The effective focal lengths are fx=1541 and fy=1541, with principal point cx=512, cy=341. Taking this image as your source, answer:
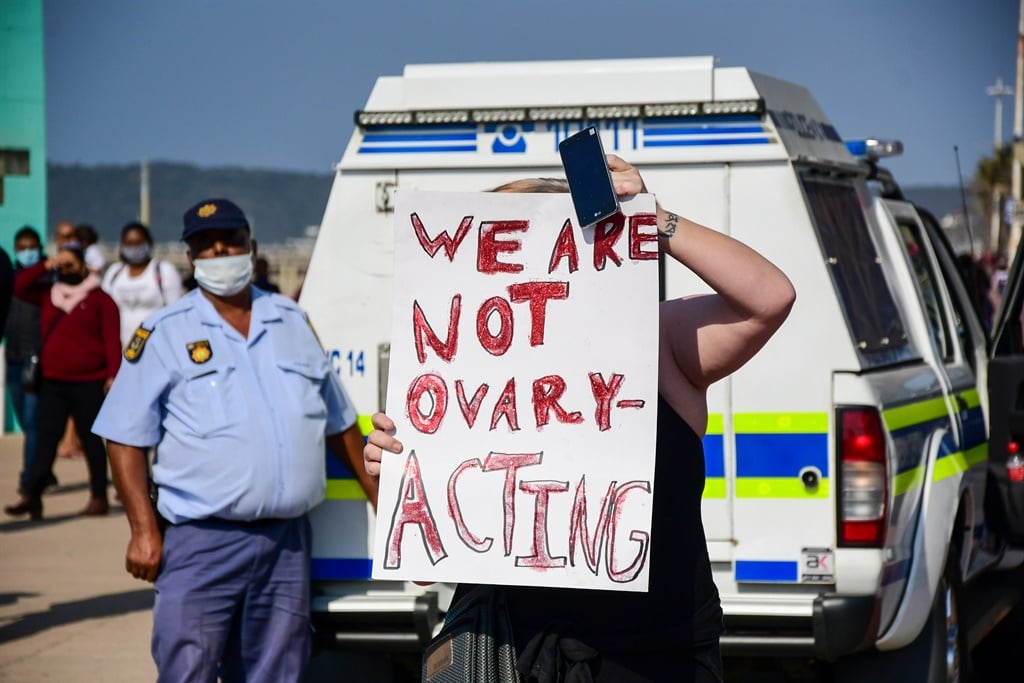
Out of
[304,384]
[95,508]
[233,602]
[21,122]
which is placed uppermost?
[21,122]

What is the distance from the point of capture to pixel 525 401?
125 inches

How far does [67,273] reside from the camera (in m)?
11.2

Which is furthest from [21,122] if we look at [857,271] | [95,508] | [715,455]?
[715,455]

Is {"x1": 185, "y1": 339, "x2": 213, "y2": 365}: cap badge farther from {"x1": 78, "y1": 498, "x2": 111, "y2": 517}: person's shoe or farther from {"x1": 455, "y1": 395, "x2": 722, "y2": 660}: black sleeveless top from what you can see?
{"x1": 78, "y1": 498, "x2": 111, "y2": 517}: person's shoe

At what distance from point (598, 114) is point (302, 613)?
2006mm

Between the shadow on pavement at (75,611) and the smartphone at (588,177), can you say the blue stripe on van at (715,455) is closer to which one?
the smartphone at (588,177)

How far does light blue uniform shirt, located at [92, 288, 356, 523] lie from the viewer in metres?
4.96

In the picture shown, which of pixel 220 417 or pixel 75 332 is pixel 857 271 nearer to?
pixel 220 417

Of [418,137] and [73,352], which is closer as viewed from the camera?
[418,137]

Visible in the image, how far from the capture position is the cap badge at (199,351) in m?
5.02

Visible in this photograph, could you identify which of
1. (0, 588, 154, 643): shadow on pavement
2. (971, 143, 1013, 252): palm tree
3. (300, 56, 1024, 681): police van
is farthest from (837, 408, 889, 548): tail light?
(971, 143, 1013, 252): palm tree

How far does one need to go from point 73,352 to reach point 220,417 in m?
6.41

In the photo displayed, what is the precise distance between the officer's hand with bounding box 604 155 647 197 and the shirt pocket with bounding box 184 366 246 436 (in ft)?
7.36

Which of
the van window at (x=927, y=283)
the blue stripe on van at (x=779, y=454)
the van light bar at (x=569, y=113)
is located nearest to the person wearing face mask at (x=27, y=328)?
the van light bar at (x=569, y=113)
